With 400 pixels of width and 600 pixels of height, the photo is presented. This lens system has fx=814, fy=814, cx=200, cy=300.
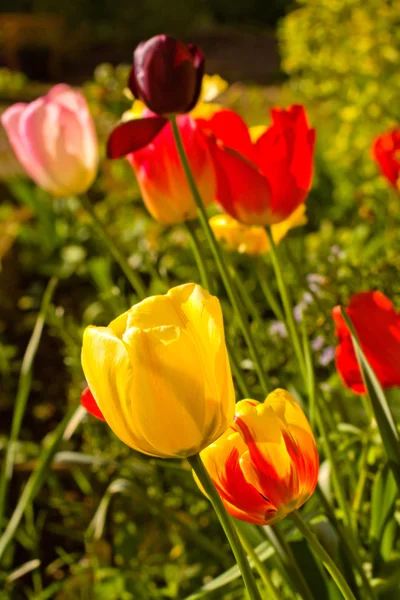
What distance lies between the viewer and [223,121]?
2.69 ft

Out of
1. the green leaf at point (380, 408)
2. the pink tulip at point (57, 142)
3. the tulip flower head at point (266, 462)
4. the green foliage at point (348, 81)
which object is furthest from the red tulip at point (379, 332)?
the green foliage at point (348, 81)

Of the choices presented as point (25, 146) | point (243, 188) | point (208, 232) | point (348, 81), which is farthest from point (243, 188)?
point (348, 81)

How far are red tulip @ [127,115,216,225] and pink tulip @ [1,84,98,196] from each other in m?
0.15

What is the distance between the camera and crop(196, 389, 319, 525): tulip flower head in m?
0.59

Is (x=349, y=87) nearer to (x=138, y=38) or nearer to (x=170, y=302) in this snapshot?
(x=170, y=302)

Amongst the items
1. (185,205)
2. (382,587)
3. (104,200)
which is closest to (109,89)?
(104,200)

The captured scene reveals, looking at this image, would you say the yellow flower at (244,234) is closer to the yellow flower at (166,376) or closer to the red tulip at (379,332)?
the red tulip at (379,332)

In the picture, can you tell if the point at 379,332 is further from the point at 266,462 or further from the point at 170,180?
the point at 170,180

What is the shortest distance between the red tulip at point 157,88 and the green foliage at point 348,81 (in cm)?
154

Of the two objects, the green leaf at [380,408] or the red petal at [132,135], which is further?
the red petal at [132,135]

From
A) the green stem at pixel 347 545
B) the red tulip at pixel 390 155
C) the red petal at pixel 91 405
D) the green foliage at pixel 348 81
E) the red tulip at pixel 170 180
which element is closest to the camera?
the red petal at pixel 91 405

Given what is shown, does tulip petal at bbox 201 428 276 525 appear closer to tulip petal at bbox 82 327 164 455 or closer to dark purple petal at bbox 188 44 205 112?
tulip petal at bbox 82 327 164 455

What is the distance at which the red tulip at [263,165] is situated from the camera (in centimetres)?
83

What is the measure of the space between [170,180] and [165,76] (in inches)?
5.8
